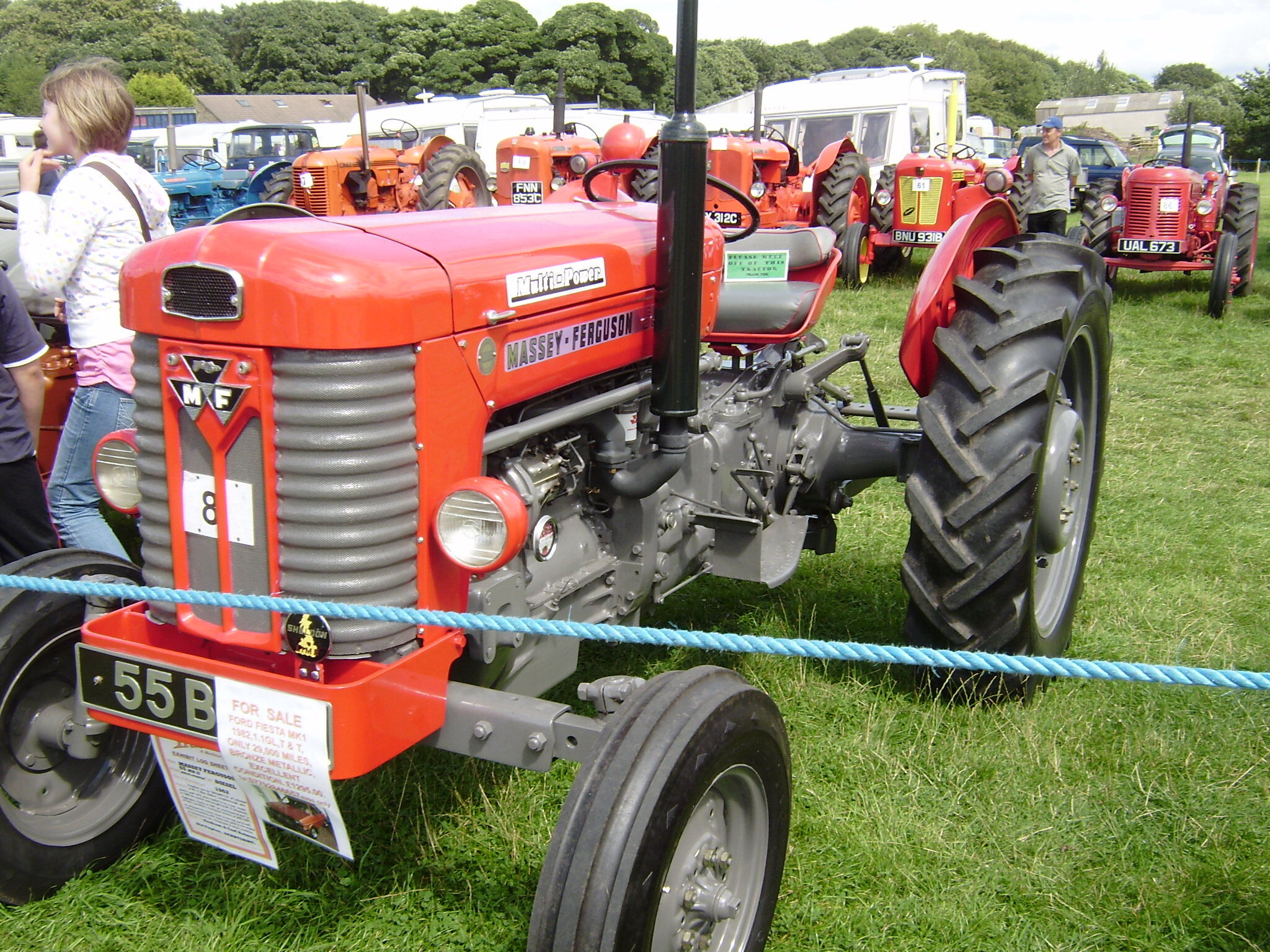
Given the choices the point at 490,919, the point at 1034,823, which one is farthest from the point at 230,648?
the point at 1034,823

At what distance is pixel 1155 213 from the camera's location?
10906mm

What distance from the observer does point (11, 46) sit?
5534 centimetres

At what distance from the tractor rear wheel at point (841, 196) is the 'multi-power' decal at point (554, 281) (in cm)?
964

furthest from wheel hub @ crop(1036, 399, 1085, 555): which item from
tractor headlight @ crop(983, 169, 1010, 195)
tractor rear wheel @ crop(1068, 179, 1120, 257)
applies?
tractor headlight @ crop(983, 169, 1010, 195)

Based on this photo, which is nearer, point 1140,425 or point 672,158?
point 672,158

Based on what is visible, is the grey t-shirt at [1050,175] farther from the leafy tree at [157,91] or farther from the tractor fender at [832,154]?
the leafy tree at [157,91]

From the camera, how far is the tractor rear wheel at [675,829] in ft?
5.82

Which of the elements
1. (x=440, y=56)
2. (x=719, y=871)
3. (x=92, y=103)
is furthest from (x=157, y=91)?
(x=719, y=871)

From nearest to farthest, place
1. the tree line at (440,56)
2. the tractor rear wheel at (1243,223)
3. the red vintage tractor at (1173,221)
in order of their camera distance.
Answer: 1. the tractor rear wheel at (1243,223)
2. the red vintage tractor at (1173,221)
3. the tree line at (440,56)

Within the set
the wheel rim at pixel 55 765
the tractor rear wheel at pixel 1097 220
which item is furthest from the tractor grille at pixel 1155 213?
the wheel rim at pixel 55 765

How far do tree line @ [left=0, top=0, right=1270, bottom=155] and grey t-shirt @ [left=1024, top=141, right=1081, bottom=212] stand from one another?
3331cm

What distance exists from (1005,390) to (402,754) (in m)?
1.95

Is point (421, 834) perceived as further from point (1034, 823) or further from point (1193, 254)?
point (1193, 254)

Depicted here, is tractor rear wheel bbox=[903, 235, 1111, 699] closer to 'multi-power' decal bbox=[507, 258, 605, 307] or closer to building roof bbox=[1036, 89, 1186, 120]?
'multi-power' decal bbox=[507, 258, 605, 307]
